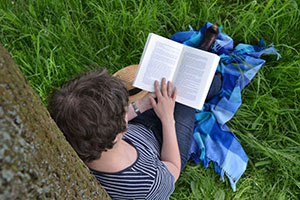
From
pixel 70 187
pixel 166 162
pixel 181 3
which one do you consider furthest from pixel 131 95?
pixel 70 187

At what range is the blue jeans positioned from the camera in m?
1.44

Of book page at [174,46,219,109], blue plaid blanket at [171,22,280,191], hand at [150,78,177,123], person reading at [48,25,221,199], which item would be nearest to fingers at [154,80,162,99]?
hand at [150,78,177,123]

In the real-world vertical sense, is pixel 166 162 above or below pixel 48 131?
below

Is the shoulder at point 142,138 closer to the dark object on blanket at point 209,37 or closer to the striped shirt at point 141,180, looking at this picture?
the striped shirt at point 141,180

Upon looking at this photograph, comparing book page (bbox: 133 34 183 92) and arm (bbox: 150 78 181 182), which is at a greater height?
book page (bbox: 133 34 183 92)

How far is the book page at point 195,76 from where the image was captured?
4.71 feet

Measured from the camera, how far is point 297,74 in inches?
64.9

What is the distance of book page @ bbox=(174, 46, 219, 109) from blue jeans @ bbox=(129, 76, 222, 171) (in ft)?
0.30

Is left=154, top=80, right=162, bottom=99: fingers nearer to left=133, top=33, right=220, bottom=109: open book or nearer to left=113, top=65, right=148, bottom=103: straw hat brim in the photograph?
left=133, top=33, right=220, bottom=109: open book

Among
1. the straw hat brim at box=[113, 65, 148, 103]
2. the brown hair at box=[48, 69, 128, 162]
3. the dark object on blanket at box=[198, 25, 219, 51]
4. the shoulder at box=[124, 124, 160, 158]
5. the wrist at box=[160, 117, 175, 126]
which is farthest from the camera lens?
the dark object on blanket at box=[198, 25, 219, 51]

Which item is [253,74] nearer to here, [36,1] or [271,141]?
[271,141]

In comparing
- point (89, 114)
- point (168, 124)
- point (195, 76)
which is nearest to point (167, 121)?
point (168, 124)

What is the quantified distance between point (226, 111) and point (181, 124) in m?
0.35

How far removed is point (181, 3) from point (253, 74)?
0.72 metres
